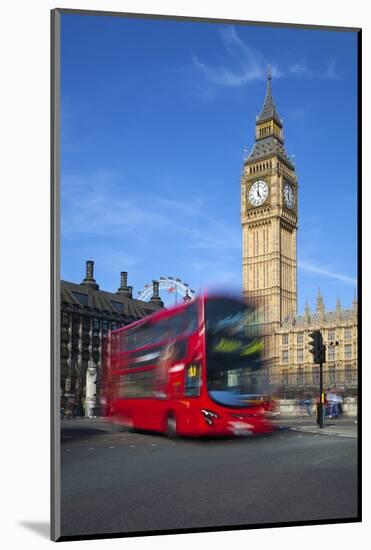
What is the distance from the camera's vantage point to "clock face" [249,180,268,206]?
35.9ft

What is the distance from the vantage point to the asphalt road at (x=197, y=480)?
9523mm

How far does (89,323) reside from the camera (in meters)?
9.79

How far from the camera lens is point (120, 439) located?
1012 cm

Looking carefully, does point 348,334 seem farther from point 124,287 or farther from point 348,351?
point 124,287

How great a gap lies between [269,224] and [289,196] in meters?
0.51

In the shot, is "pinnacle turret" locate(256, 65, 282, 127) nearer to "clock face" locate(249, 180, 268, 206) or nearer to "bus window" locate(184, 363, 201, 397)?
"clock face" locate(249, 180, 268, 206)

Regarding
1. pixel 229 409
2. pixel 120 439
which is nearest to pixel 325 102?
pixel 229 409

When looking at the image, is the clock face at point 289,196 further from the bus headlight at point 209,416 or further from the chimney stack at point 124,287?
the bus headlight at point 209,416

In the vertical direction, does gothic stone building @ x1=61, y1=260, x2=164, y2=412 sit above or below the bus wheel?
above

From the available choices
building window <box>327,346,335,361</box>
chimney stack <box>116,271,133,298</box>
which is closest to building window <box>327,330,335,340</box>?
building window <box>327,346,335,361</box>

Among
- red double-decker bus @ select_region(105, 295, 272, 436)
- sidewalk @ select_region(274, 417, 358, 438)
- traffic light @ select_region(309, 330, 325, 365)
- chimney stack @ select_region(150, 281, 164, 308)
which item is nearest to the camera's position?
chimney stack @ select_region(150, 281, 164, 308)

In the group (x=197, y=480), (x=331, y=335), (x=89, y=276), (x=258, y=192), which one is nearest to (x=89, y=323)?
(x=89, y=276)

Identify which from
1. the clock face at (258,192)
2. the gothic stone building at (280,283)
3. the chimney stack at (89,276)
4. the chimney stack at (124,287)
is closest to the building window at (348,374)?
the gothic stone building at (280,283)

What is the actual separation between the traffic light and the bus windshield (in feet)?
3.21
